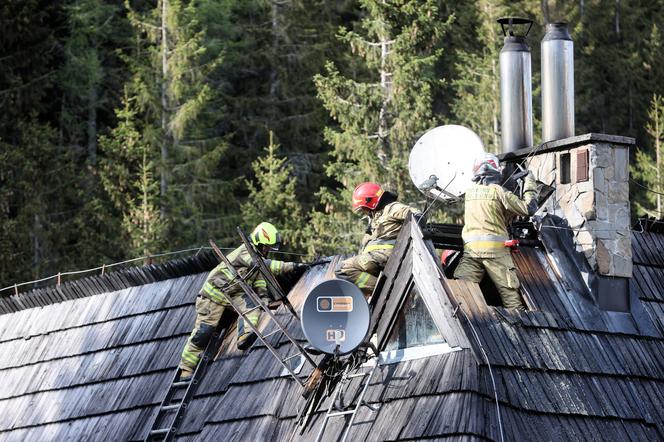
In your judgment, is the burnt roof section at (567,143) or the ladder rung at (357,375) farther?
the burnt roof section at (567,143)

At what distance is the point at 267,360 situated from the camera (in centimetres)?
1708

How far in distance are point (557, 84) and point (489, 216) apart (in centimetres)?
268

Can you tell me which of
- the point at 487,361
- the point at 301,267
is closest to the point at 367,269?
the point at 301,267

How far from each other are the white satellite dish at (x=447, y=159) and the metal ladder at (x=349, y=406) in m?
2.80

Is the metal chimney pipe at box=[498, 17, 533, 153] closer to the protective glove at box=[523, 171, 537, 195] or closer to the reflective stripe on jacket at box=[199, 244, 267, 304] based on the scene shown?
the protective glove at box=[523, 171, 537, 195]

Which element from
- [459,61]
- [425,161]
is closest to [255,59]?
[459,61]

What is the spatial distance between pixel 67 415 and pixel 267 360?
3363 millimetres

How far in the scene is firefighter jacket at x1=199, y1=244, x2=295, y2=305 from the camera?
17.8 m

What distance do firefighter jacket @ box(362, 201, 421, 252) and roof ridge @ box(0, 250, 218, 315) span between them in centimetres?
365

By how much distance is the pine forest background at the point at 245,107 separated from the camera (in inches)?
1613

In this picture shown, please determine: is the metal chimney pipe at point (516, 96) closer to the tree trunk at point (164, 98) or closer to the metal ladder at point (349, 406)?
the metal ladder at point (349, 406)

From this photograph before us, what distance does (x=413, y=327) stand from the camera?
15.3 m

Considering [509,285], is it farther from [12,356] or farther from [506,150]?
[12,356]

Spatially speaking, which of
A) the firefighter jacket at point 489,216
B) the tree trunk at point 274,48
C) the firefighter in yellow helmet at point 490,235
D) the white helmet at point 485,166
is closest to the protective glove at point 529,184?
the firefighter in yellow helmet at point 490,235
